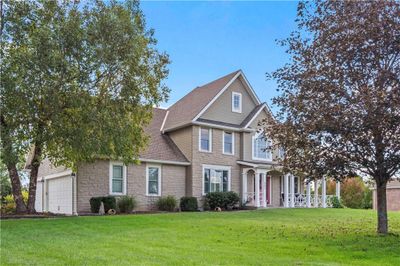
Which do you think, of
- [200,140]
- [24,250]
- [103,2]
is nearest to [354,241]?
[24,250]

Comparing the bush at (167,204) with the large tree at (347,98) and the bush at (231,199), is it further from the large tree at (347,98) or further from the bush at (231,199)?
the large tree at (347,98)

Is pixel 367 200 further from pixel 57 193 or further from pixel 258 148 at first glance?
pixel 57 193

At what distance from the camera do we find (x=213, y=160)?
27359 mm

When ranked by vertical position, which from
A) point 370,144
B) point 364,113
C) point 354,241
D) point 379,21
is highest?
point 379,21

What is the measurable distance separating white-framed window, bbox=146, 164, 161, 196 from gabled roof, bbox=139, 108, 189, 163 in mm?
629

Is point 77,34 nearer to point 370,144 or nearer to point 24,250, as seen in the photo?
point 24,250

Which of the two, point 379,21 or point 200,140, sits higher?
point 379,21

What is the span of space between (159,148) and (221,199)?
4.75 m

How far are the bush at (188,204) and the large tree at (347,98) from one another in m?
12.3

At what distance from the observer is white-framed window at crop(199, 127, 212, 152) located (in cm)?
2705

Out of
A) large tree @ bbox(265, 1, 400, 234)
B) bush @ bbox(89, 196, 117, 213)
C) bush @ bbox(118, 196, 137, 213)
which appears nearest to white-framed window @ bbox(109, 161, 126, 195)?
bush @ bbox(118, 196, 137, 213)

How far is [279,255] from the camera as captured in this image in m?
9.73

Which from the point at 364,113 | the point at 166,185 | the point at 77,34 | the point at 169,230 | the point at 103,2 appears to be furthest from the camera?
the point at 166,185

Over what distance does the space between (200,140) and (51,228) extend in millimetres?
13744
